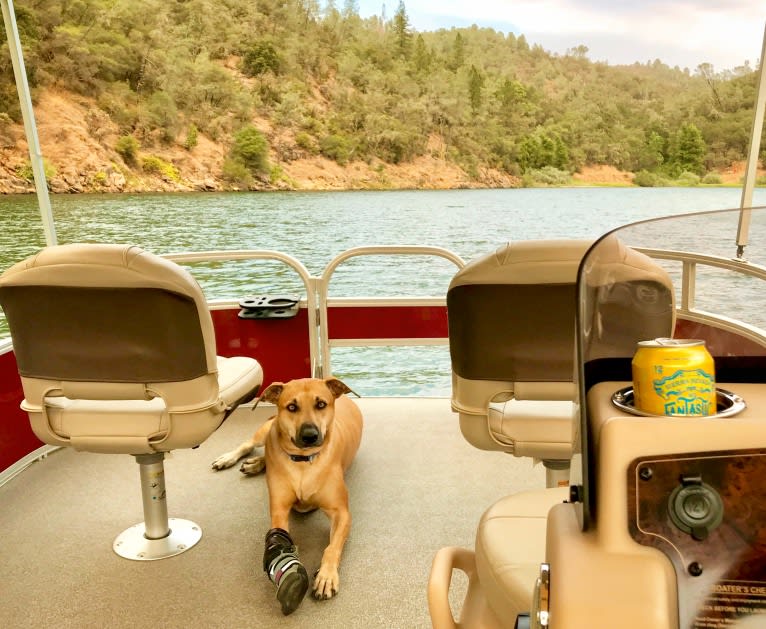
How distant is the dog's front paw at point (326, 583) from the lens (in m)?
2.11

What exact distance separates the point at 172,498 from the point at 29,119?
2.03 m

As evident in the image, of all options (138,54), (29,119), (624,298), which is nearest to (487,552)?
Answer: (624,298)

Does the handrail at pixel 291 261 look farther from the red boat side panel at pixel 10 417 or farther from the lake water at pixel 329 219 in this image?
the lake water at pixel 329 219

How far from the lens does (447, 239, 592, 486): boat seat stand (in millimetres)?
1817

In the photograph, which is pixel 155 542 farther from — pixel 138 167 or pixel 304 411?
pixel 138 167

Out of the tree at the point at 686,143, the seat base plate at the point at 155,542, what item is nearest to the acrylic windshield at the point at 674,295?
the seat base plate at the point at 155,542

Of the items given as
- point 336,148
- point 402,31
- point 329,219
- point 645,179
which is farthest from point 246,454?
point 329,219

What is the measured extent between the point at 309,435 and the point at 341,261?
1.45 m

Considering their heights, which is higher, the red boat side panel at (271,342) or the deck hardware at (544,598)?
the deck hardware at (544,598)

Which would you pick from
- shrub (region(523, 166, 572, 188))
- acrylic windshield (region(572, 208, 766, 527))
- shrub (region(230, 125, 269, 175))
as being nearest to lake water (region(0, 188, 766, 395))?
shrub (region(230, 125, 269, 175))

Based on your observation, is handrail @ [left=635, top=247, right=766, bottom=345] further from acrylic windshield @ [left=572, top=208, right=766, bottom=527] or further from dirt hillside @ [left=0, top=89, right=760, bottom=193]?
dirt hillside @ [left=0, top=89, right=760, bottom=193]

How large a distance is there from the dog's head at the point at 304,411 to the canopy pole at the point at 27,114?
6.02ft

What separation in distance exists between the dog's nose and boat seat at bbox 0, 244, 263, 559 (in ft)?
0.96

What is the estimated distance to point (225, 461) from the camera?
123 inches
